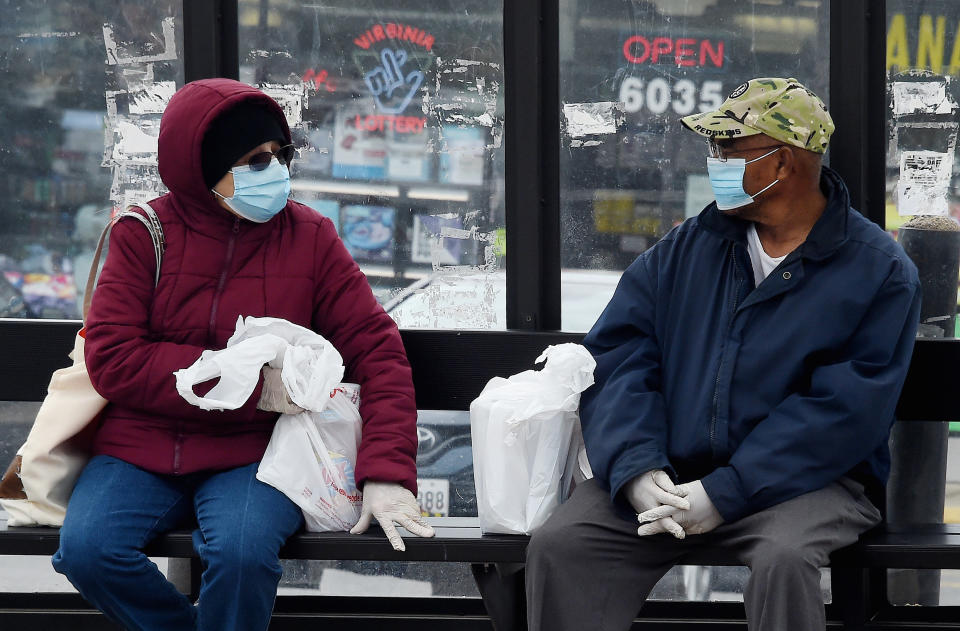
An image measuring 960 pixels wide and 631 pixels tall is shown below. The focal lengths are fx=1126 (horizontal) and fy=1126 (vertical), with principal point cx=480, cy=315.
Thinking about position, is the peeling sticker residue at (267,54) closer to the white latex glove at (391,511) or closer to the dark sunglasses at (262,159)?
the dark sunglasses at (262,159)

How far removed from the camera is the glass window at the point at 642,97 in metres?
3.46

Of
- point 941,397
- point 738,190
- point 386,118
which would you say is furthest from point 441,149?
point 941,397

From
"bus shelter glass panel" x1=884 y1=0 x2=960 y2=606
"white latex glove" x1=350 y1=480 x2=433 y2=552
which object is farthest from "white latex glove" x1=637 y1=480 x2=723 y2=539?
"bus shelter glass panel" x1=884 y1=0 x2=960 y2=606

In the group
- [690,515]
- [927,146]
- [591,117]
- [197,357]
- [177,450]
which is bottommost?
[690,515]

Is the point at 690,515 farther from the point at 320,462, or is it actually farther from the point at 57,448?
the point at 57,448

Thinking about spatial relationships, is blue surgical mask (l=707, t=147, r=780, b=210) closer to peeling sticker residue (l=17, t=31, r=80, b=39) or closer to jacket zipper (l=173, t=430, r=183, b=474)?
jacket zipper (l=173, t=430, r=183, b=474)

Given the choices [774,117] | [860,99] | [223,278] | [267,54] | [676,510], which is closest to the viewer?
[676,510]

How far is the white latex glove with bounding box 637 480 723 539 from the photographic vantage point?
2629 millimetres

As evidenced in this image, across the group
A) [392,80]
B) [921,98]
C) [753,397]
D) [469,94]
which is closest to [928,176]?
[921,98]

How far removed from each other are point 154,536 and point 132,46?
5.36 ft

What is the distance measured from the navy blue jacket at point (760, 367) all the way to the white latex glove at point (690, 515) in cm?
3

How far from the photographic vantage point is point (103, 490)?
9.30 feet

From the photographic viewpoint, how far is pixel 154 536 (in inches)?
112

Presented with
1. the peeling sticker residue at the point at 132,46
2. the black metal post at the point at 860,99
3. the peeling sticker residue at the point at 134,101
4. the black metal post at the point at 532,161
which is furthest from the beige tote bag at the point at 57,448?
the black metal post at the point at 860,99
